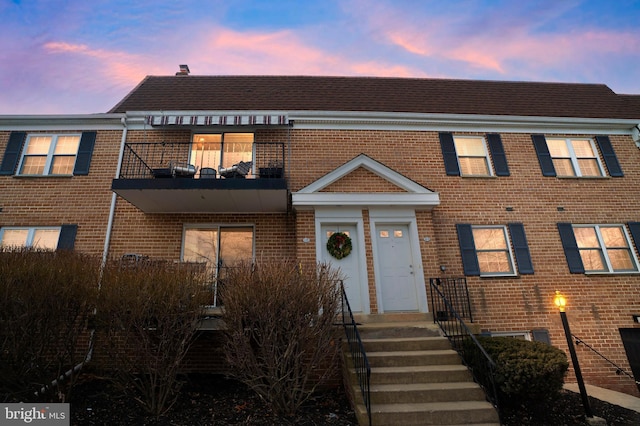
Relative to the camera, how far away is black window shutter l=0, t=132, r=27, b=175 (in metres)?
9.15

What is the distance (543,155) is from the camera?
10.1m

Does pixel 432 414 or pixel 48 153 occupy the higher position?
pixel 48 153

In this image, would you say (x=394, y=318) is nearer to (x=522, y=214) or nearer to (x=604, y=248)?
(x=522, y=214)

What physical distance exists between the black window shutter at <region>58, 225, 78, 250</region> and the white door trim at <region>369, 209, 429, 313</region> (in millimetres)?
7365

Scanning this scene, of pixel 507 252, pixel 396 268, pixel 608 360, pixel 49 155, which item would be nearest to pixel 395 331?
pixel 396 268

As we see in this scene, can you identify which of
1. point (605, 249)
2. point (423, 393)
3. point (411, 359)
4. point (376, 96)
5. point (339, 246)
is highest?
point (376, 96)

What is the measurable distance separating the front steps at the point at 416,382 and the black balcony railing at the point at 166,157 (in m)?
4.79

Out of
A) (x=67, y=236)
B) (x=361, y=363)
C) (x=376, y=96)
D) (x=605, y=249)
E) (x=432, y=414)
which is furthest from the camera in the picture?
(x=376, y=96)

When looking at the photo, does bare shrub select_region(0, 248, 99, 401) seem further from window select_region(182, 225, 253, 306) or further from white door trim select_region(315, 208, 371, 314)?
white door trim select_region(315, 208, 371, 314)

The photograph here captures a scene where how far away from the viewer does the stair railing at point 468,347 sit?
5.41 m

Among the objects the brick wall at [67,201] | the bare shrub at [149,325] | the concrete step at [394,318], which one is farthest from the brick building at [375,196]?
the bare shrub at [149,325]

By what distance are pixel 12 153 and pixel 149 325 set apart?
7595mm

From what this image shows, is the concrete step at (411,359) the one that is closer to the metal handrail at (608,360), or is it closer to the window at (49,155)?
the metal handrail at (608,360)

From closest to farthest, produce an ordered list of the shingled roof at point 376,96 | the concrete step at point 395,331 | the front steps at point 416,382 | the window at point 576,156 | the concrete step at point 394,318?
the front steps at point 416,382 → the concrete step at point 395,331 → the concrete step at point 394,318 → the window at point 576,156 → the shingled roof at point 376,96
